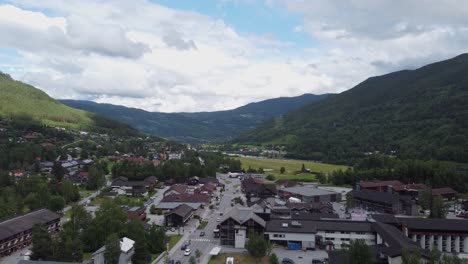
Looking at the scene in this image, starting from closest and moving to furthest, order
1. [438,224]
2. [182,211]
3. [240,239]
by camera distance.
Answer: [240,239]
[438,224]
[182,211]

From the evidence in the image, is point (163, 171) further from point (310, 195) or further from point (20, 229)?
point (20, 229)

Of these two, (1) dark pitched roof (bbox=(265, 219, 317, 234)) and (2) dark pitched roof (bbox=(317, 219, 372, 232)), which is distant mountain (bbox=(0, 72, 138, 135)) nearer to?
(1) dark pitched roof (bbox=(265, 219, 317, 234))

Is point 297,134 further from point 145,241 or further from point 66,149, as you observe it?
point 145,241

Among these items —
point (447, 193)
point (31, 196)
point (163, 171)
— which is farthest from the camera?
point (163, 171)

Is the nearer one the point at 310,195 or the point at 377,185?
the point at 310,195

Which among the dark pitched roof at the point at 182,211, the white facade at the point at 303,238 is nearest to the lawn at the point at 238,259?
the white facade at the point at 303,238

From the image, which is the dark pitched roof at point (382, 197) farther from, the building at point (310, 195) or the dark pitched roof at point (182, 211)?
the dark pitched roof at point (182, 211)

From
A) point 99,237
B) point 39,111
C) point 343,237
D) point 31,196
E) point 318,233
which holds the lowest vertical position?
point 343,237

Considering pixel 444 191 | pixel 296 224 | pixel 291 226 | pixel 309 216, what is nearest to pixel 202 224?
pixel 291 226
